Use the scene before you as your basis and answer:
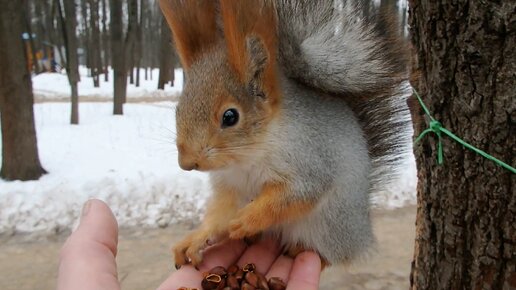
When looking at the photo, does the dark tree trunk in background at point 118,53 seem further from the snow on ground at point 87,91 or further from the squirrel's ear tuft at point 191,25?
the squirrel's ear tuft at point 191,25

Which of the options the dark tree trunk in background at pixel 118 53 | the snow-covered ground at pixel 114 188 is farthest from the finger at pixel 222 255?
the dark tree trunk in background at pixel 118 53

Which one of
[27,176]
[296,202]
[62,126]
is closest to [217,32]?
[296,202]

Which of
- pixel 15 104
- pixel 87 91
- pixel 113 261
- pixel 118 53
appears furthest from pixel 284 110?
pixel 87 91

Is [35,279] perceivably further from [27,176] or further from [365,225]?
[365,225]

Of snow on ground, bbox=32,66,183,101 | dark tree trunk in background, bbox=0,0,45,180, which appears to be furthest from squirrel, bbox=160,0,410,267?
snow on ground, bbox=32,66,183,101

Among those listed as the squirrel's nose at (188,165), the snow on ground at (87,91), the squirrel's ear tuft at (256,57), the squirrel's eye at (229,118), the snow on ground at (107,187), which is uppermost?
the squirrel's ear tuft at (256,57)

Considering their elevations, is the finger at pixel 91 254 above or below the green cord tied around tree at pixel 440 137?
below
